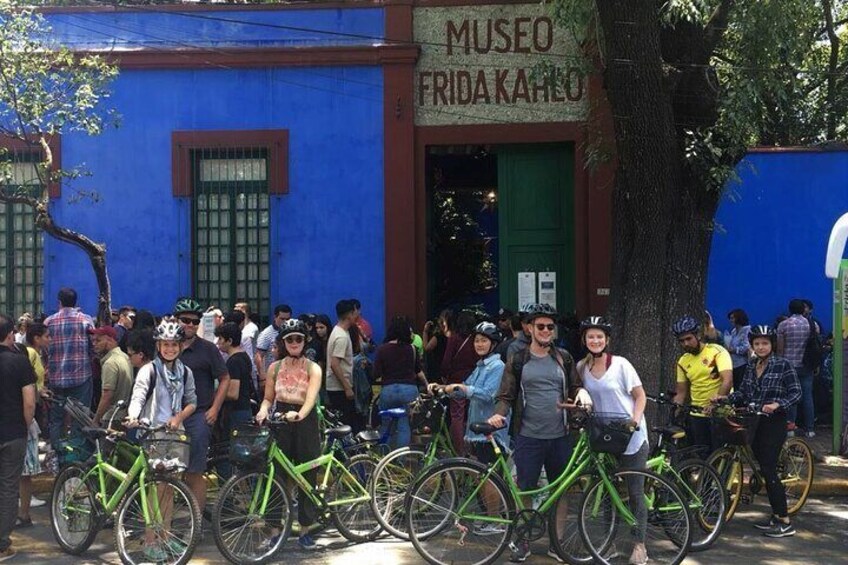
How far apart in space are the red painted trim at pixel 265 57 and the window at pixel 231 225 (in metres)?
1.24

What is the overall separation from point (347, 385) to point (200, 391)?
2.21 meters

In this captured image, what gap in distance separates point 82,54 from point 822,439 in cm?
1149

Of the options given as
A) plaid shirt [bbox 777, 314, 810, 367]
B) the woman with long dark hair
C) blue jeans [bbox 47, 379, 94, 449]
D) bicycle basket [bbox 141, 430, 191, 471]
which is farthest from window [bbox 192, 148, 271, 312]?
plaid shirt [bbox 777, 314, 810, 367]

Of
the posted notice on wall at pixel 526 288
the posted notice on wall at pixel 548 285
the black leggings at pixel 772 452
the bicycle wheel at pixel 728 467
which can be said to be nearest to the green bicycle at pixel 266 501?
the bicycle wheel at pixel 728 467

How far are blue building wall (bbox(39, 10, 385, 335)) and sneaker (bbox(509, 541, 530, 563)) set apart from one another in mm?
6943

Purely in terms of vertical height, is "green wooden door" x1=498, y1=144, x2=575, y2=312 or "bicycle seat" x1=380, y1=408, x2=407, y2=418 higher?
"green wooden door" x1=498, y1=144, x2=575, y2=312

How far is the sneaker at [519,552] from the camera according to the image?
23.5 feet

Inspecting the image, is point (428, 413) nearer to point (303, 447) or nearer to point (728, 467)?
point (303, 447)

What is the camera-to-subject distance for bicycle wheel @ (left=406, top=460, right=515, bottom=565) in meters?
7.02

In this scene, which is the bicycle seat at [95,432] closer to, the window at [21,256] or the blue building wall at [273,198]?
the blue building wall at [273,198]

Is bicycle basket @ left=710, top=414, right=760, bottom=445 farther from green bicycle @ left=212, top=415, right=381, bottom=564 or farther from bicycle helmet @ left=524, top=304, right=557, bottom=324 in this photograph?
green bicycle @ left=212, top=415, right=381, bottom=564

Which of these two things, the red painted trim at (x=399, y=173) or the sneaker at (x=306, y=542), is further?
the red painted trim at (x=399, y=173)

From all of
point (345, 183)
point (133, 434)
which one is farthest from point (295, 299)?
point (133, 434)

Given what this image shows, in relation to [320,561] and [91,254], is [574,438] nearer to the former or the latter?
[320,561]
